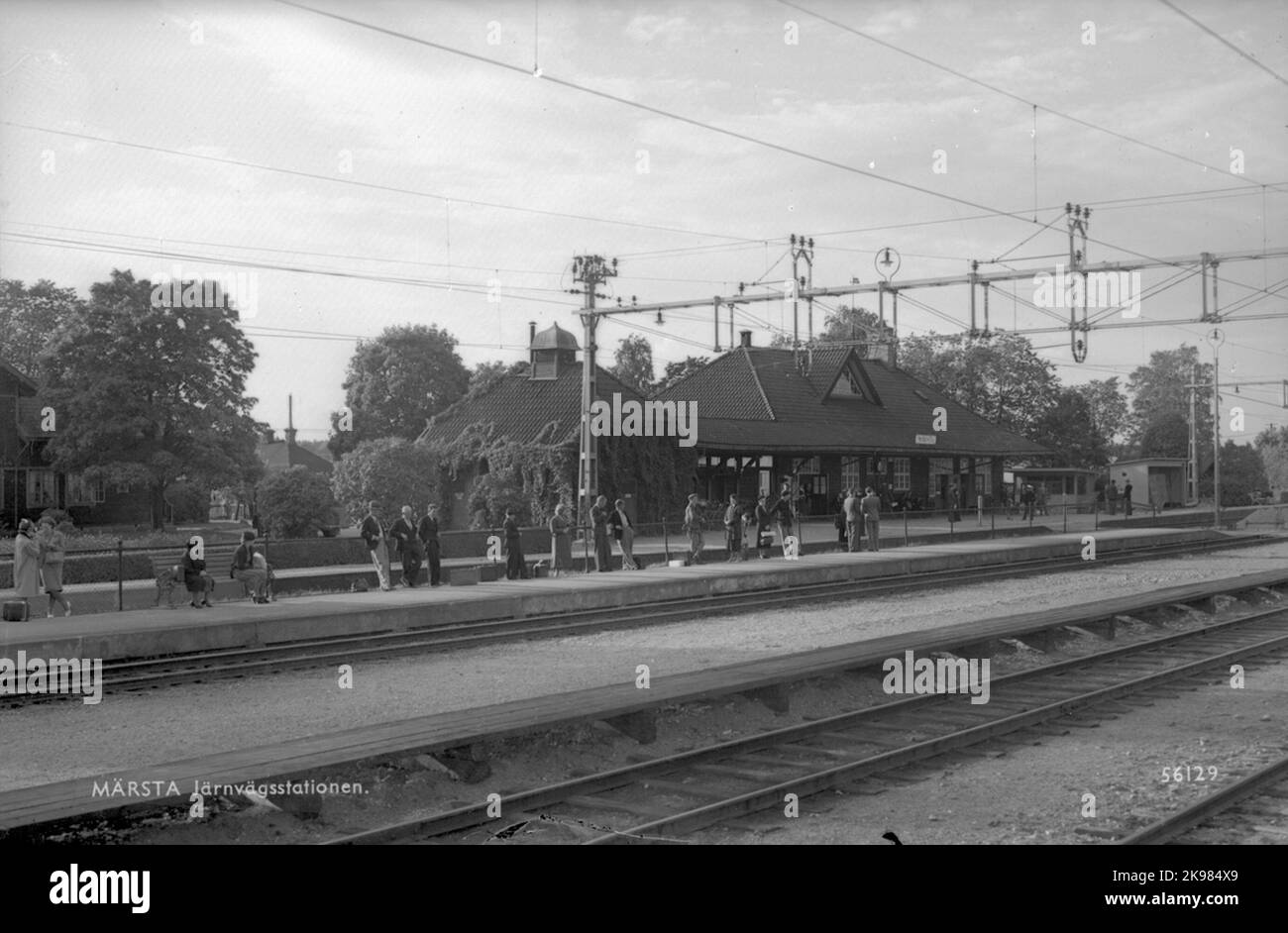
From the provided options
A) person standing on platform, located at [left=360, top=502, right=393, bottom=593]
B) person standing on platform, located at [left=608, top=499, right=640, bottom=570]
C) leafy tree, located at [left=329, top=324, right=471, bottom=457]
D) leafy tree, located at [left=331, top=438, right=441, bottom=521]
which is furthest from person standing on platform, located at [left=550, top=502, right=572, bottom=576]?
leafy tree, located at [left=329, top=324, right=471, bottom=457]

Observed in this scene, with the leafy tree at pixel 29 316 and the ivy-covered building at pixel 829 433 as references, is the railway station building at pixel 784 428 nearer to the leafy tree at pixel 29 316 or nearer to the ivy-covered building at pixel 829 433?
the ivy-covered building at pixel 829 433

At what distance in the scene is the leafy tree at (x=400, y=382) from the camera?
65.8 m

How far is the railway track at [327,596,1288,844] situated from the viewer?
7500 mm

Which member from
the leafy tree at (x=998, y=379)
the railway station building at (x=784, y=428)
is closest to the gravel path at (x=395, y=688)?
the railway station building at (x=784, y=428)

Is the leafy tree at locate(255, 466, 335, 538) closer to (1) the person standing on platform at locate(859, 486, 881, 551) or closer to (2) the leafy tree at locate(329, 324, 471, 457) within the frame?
(1) the person standing on platform at locate(859, 486, 881, 551)

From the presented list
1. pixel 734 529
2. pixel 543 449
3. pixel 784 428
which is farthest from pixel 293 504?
pixel 784 428

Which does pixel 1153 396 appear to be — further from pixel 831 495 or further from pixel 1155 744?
pixel 1155 744

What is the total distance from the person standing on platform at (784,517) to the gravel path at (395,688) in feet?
33.9

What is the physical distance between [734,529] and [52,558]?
15.5 m

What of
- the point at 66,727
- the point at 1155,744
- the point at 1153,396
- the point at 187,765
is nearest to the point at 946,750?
the point at 1155,744

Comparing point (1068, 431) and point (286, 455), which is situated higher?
point (1068, 431)

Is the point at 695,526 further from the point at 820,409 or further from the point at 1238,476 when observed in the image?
the point at 1238,476

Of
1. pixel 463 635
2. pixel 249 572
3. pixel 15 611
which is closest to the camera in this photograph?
pixel 15 611

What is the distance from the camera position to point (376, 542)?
2175 cm
